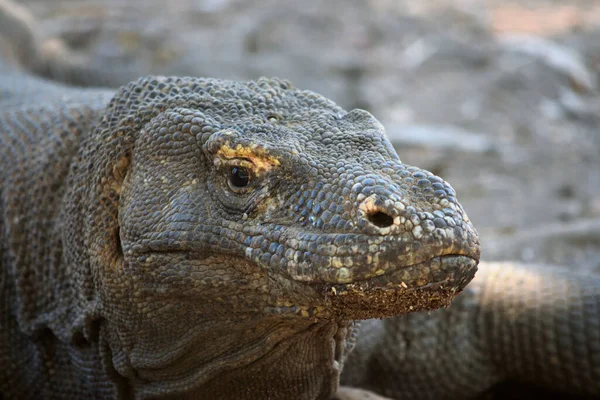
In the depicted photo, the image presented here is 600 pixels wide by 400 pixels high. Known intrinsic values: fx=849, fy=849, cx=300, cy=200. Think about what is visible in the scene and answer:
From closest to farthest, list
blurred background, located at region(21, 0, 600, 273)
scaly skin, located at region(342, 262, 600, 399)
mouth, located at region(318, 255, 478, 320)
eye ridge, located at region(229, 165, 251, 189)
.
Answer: mouth, located at region(318, 255, 478, 320) → eye ridge, located at region(229, 165, 251, 189) → scaly skin, located at region(342, 262, 600, 399) → blurred background, located at region(21, 0, 600, 273)

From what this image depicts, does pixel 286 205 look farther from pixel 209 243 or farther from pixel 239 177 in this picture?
pixel 209 243

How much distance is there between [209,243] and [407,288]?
77 centimetres

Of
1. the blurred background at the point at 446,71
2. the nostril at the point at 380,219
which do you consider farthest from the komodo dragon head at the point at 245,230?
the blurred background at the point at 446,71

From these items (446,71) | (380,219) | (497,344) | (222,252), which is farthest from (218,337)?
(446,71)

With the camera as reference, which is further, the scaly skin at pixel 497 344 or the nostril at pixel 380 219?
the scaly skin at pixel 497 344

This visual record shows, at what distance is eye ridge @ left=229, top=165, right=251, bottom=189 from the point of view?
2871 mm

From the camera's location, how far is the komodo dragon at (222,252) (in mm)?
2545

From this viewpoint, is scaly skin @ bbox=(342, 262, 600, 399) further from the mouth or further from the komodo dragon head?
the mouth

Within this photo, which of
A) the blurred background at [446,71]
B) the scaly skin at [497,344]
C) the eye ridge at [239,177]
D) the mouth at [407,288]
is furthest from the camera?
the blurred background at [446,71]

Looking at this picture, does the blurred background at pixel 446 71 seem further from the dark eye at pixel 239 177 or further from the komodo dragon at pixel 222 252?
the dark eye at pixel 239 177

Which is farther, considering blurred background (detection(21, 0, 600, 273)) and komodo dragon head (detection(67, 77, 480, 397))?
blurred background (detection(21, 0, 600, 273))

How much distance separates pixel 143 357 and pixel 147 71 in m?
6.01

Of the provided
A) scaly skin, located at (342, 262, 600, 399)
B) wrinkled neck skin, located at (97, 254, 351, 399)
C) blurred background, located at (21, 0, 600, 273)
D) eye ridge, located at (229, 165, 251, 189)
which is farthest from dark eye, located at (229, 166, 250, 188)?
blurred background, located at (21, 0, 600, 273)

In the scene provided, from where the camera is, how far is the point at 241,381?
10.6 ft
